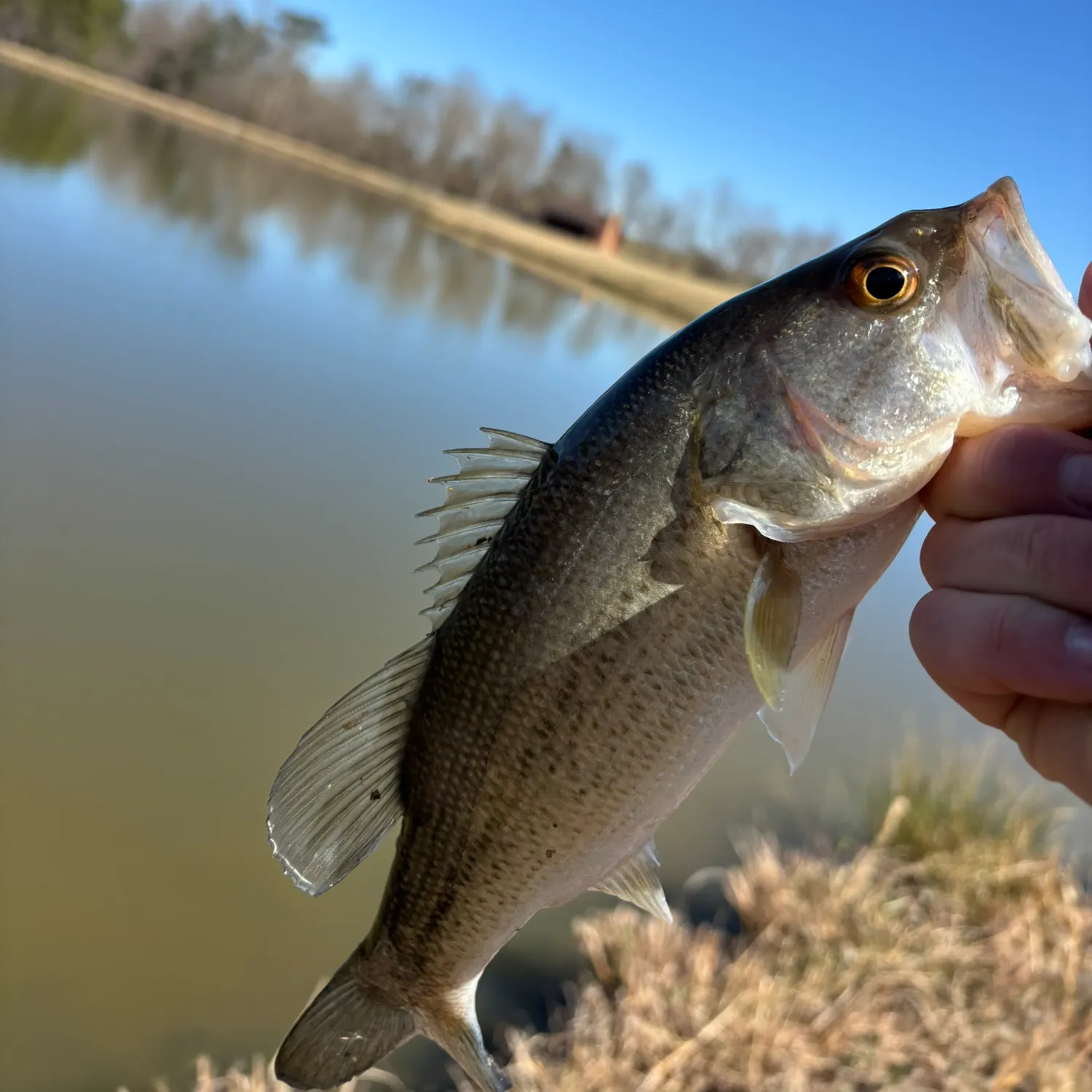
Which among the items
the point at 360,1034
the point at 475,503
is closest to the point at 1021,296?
the point at 475,503

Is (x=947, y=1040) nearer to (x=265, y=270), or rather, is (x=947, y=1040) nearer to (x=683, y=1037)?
(x=683, y=1037)

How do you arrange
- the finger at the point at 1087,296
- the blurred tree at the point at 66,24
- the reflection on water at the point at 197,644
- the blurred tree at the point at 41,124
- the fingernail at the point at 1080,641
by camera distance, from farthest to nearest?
the blurred tree at the point at 66,24
the blurred tree at the point at 41,124
the reflection on water at the point at 197,644
the finger at the point at 1087,296
the fingernail at the point at 1080,641

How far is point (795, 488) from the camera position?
4.90 ft

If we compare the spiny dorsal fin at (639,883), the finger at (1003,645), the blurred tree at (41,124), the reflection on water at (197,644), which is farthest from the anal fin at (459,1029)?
the blurred tree at (41,124)

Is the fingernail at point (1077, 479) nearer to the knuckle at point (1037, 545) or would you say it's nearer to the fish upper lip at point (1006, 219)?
the knuckle at point (1037, 545)

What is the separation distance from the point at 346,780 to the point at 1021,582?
4.24ft

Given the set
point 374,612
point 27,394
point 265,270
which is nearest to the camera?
point 374,612

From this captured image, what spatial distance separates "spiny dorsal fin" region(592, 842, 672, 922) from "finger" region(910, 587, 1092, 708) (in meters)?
0.67

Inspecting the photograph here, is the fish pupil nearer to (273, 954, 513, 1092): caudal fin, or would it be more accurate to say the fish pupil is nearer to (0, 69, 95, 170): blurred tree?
(273, 954, 513, 1092): caudal fin

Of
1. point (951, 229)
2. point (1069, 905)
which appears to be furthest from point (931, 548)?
point (1069, 905)

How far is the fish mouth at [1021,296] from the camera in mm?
1350

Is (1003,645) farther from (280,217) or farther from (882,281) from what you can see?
(280,217)

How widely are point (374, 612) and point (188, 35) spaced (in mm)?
72389

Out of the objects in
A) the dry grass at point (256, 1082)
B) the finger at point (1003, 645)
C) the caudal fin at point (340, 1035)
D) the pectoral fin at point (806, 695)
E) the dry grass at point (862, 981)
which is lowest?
the dry grass at point (256, 1082)
